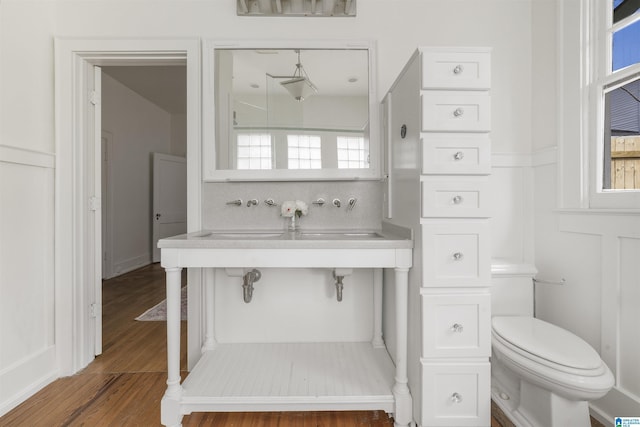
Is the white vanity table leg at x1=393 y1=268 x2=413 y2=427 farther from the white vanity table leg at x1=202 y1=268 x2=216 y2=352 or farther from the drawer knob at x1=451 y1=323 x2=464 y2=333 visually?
the white vanity table leg at x1=202 y1=268 x2=216 y2=352

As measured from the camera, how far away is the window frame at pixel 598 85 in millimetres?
1477

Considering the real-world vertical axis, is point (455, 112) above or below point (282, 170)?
above

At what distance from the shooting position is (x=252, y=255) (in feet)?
4.48

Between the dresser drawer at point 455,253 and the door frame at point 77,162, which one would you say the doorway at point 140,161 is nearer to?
the door frame at point 77,162

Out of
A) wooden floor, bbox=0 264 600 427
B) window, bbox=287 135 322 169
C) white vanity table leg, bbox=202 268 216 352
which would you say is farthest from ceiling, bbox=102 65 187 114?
wooden floor, bbox=0 264 600 427

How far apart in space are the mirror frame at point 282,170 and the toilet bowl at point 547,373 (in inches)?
41.6

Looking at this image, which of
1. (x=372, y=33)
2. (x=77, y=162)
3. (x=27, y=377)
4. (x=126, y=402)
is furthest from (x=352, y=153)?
(x=27, y=377)

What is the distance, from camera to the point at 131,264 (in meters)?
4.66

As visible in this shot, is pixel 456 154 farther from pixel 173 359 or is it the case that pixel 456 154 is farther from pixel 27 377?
pixel 27 377

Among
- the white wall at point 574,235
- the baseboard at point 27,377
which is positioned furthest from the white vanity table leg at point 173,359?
the white wall at point 574,235

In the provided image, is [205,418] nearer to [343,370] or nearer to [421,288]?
[343,370]

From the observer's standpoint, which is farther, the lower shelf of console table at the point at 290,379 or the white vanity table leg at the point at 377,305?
the white vanity table leg at the point at 377,305

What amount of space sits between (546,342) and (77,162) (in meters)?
2.63

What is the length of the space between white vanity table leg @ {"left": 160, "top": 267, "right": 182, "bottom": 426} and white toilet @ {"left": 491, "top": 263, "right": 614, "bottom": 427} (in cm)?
144
